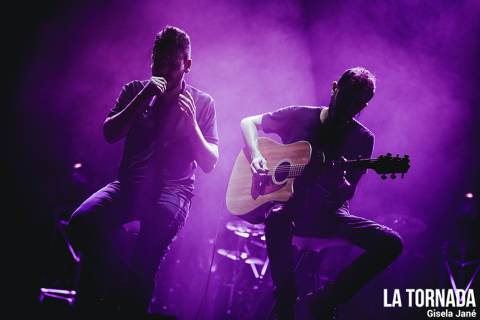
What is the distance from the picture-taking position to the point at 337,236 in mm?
2346

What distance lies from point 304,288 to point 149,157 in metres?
1.79

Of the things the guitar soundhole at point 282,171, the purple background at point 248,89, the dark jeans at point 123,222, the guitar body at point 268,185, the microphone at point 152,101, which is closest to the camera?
Answer: the dark jeans at point 123,222

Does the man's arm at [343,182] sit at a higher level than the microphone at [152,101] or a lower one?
lower

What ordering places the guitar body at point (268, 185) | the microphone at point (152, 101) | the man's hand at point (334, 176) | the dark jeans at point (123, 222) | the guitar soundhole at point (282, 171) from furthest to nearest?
the guitar soundhole at point (282, 171)
the guitar body at point (268, 185)
the man's hand at point (334, 176)
the microphone at point (152, 101)
the dark jeans at point (123, 222)

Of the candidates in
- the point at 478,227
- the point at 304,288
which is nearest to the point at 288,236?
the point at 304,288

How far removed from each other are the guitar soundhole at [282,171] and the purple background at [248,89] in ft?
4.50

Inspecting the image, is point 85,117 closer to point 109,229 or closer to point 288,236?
point 109,229

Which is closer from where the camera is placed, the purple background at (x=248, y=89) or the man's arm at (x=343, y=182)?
the man's arm at (x=343, y=182)

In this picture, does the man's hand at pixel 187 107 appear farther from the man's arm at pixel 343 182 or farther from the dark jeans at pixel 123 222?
the man's arm at pixel 343 182

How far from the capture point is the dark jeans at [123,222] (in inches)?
72.9

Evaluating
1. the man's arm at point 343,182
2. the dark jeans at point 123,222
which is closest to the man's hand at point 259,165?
the man's arm at point 343,182

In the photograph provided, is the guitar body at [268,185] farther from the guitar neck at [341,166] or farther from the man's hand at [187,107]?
the man's hand at [187,107]

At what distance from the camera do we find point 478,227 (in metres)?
5.27

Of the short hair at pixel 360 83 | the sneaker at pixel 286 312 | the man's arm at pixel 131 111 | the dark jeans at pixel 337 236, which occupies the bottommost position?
the sneaker at pixel 286 312
